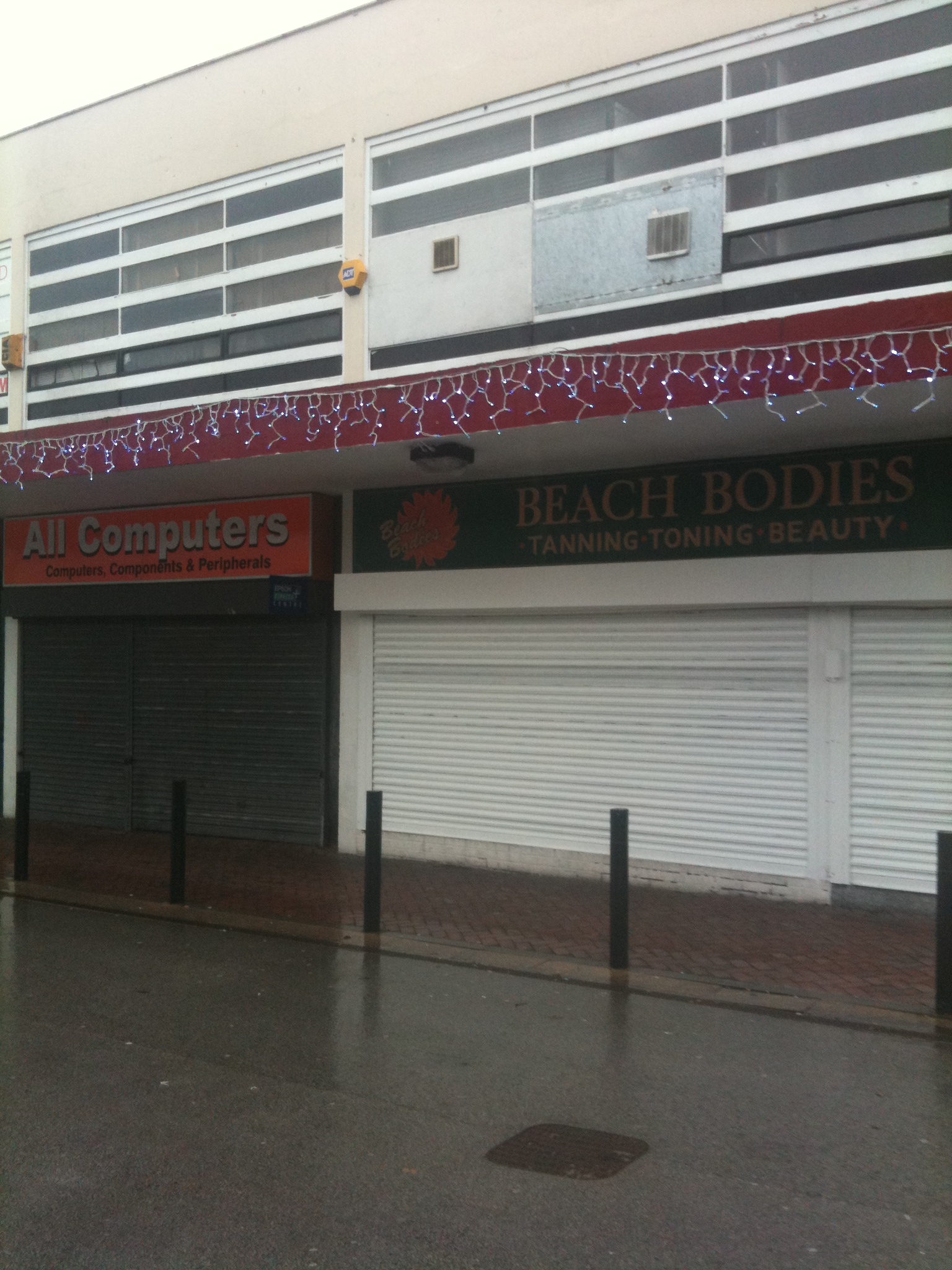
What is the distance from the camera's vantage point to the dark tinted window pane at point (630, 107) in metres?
10.5

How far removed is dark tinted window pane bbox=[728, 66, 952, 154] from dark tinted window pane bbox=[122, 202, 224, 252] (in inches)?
→ 256

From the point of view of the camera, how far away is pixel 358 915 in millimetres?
9391

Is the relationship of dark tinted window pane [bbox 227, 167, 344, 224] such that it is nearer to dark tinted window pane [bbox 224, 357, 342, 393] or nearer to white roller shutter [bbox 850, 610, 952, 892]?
dark tinted window pane [bbox 224, 357, 342, 393]

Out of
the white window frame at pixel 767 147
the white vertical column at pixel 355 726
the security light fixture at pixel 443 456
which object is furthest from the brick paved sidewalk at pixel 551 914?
the white window frame at pixel 767 147

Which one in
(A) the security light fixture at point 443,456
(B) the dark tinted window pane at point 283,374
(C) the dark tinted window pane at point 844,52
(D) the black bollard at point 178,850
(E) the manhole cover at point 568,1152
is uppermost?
(C) the dark tinted window pane at point 844,52

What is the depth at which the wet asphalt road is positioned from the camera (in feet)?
12.7

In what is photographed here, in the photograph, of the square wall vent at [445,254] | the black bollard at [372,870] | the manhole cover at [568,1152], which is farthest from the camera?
the square wall vent at [445,254]

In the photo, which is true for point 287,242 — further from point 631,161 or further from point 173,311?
point 631,161

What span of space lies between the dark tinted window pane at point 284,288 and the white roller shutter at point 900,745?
6.97m

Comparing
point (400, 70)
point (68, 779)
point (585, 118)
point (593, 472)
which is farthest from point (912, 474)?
point (68, 779)

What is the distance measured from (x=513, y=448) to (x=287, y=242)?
15.8ft

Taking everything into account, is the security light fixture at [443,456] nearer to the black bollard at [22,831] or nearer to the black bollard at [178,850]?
the black bollard at [178,850]

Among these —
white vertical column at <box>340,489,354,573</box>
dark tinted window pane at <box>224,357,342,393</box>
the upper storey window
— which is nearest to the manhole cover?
white vertical column at <box>340,489,354,573</box>

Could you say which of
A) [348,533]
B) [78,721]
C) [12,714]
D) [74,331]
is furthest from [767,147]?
[12,714]
